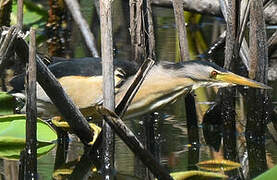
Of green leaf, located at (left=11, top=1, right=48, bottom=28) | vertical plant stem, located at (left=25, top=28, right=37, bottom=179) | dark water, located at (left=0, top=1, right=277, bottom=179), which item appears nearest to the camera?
vertical plant stem, located at (left=25, top=28, right=37, bottom=179)

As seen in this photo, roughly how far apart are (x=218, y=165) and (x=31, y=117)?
2.73ft

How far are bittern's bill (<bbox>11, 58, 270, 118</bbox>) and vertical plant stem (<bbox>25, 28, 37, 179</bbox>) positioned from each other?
0.46 m

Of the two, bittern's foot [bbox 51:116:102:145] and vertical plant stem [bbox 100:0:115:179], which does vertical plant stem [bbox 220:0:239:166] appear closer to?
bittern's foot [bbox 51:116:102:145]

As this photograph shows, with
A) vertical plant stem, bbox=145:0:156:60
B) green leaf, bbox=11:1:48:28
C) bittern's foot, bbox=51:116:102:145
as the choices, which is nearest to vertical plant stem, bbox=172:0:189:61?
vertical plant stem, bbox=145:0:156:60

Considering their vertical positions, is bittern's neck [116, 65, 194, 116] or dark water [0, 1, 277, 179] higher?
bittern's neck [116, 65, 194, 116]

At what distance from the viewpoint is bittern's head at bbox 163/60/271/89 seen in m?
3.37

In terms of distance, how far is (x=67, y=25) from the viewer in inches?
241

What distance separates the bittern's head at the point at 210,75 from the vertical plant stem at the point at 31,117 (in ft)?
2.50

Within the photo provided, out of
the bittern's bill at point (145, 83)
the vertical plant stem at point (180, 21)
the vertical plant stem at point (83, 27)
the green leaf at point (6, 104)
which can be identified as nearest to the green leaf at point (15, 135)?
the bittern's bill at point (145, 83)

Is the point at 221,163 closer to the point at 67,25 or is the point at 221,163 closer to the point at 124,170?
the point at 124,170

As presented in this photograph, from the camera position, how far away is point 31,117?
2.90m

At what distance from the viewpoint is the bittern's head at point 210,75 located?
3.37 m

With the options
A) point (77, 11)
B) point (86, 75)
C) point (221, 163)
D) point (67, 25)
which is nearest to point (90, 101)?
point (86, 75)

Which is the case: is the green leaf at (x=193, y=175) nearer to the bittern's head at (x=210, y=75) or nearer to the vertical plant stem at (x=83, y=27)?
the bittern's head at (x=210, y=75)
